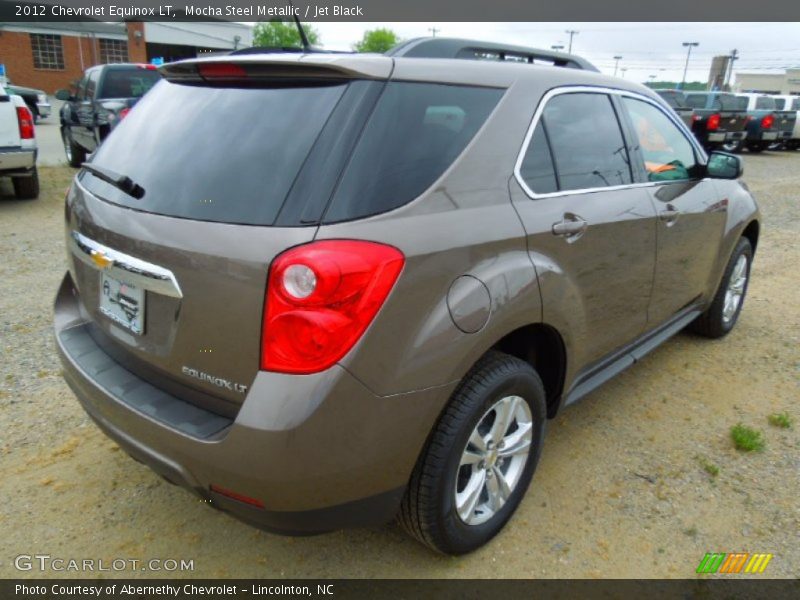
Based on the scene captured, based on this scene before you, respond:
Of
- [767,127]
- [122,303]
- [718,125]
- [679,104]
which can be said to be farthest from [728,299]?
[767,127]

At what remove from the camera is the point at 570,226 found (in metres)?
2.44

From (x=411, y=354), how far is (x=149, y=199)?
1.02 meters

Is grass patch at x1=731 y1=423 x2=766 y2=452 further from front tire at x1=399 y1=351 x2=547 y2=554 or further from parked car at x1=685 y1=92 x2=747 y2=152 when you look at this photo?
parked car at x1=685 y1=92 x2=747 y2=152

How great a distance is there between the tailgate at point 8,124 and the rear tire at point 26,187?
66 centimetres

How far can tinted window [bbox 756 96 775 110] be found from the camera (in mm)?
21688

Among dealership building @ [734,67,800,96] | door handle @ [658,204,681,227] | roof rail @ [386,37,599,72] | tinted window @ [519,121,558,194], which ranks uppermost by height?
roof rail @ [386,37,599,72]

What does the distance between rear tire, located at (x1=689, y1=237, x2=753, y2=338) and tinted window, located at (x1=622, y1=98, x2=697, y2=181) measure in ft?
3.14

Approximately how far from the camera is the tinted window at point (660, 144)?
319cm

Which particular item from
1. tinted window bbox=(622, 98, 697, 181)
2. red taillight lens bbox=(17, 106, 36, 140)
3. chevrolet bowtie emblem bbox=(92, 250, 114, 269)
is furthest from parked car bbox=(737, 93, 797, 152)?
chevrolet bowtie emblem bbox=(92, 250, 114, 269)

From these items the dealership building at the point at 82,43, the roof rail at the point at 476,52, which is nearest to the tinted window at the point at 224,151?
the roof rail at the point at 476,52

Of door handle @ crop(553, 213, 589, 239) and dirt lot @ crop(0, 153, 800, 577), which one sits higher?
door handle @ crop(553, 213, 589, 239)

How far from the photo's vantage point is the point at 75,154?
38.0 ft

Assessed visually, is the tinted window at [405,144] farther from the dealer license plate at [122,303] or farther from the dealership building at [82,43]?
the dealership building at [82,43]

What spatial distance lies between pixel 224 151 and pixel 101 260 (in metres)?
0.58
